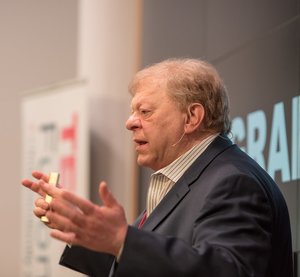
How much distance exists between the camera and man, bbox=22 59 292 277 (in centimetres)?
143

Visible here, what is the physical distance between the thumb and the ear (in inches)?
23.4

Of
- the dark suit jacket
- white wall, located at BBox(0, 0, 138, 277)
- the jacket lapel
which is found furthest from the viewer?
white wall, located at BBox(0, 0, 138, 277)

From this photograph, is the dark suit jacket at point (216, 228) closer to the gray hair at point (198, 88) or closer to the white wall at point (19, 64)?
the gray hair at point (198, 88)

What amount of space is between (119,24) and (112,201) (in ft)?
11.1

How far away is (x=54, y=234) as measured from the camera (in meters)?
1.41

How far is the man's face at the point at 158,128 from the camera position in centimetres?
197

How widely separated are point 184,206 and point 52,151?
3261mm

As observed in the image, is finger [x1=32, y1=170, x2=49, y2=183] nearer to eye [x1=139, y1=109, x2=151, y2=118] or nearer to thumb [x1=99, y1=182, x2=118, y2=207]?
eye [x1=139, y1=109, x2=151, y2=118]

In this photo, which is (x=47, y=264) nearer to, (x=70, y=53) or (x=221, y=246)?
(x=70, y=53)

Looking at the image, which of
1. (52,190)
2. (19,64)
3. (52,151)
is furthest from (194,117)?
(19,64)

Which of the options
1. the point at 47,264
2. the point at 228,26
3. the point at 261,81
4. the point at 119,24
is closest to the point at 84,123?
the point at 119,24

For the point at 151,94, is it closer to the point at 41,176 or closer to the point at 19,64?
the point at 41,176

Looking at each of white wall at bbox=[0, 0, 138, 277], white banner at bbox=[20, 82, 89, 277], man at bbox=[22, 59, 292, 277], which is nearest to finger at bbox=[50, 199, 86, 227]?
man at bbox=[22, 59, 292, 277]

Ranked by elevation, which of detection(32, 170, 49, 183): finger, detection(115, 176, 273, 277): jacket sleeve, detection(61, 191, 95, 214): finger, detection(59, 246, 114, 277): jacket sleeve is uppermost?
detection(32, 170, 49, 183): finger
